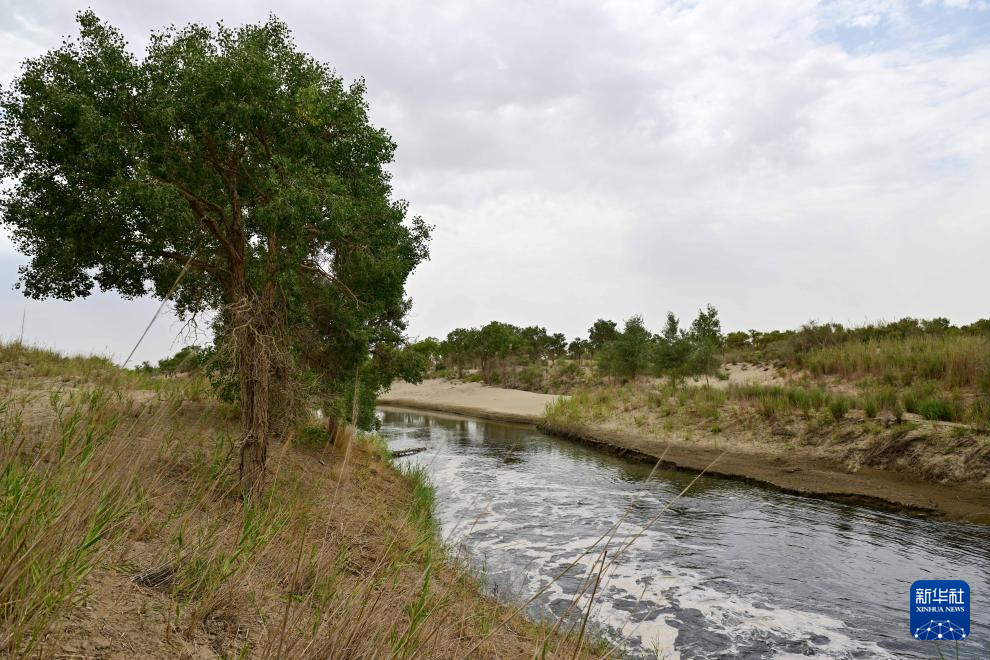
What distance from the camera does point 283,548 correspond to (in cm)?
454

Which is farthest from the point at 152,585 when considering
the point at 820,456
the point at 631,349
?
the point at 631,349

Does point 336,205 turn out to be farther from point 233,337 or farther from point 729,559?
point 729,559

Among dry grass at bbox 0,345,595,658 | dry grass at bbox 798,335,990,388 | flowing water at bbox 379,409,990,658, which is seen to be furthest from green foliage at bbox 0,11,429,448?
dry grass at bbox 798,335,990,388

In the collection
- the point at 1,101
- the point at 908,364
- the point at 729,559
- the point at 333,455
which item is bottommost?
the point at 729,559

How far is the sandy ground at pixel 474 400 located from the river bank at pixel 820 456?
12.9 m

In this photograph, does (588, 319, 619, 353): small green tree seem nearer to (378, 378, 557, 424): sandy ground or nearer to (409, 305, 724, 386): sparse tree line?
(409, 305, 724, 386): sparse tree line

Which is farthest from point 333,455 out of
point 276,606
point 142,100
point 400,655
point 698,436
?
point 698,436

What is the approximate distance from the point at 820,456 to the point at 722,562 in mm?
10233

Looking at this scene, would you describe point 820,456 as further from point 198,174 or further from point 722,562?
point 198,174

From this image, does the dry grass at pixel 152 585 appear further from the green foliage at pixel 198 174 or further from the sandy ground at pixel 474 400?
the sandy ground at pixel 474 400

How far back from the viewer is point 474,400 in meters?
53.7

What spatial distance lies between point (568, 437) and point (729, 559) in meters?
19.7

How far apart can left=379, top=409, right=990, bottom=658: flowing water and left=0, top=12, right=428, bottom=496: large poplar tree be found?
4.23m

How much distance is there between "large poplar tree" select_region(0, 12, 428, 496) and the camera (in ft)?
24.4
